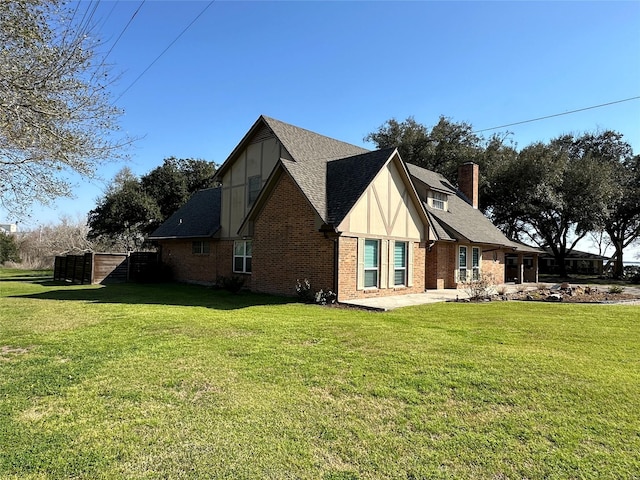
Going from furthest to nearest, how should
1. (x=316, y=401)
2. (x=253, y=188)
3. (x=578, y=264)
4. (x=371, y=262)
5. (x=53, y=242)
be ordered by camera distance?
1. (x=578, y=264)
2. (x=53, y=242)
3. (x=253, y=188)
4. (x=371, y=262)
5. (x=316, y=401)

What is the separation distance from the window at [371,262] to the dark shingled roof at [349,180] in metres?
1.72

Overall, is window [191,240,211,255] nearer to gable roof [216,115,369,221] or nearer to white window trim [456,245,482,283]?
gable roof [216,115,369,221]

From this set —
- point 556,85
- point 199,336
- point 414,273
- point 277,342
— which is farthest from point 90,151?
point 556,85

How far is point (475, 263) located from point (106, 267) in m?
20.7

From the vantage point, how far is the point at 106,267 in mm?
21156

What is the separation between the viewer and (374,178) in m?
14.2

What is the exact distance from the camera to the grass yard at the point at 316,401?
3.21 meters

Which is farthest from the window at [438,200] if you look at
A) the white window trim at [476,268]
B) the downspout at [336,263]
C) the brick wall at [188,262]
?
the brick wall at [188,262]

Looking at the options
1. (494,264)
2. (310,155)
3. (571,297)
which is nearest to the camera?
(571,297)

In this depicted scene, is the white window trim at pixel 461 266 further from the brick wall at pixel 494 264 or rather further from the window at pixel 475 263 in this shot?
the brick wall at pixel 494 264

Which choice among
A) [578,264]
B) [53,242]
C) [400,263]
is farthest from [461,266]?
[53,242]

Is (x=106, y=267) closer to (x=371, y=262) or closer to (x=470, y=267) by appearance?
(x=371, y=262)

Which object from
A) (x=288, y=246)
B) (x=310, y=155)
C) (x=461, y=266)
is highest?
(x=310, y=155)

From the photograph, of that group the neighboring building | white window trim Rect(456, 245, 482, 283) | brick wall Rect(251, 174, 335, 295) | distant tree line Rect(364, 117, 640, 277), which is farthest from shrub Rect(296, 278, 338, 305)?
the neighboring building
